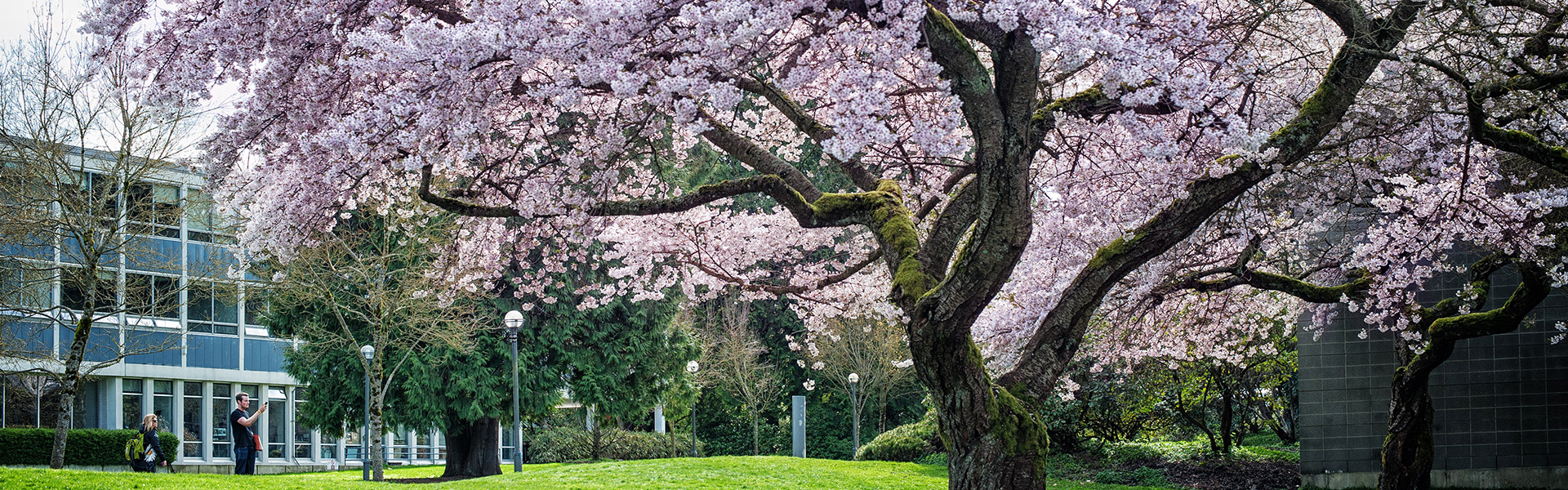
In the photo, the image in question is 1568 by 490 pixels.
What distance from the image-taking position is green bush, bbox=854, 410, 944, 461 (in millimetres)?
19531

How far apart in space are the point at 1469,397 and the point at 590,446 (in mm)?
19509

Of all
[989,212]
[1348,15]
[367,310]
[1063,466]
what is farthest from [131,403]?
[1348,15]

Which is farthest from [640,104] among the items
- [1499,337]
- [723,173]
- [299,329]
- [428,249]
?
[723,173]

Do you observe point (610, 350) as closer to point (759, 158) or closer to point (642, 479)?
point (642, 479)

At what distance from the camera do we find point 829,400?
33.7 meters

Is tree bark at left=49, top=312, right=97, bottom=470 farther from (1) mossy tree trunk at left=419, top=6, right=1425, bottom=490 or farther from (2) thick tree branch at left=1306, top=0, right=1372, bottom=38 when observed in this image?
(2) thick tree branch at left=1306, top=0, right=1372, bottom=38

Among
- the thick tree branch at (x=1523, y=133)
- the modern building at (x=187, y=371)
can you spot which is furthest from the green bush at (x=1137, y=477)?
the modern building at (x=187, y=371)

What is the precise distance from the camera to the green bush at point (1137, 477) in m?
15.1

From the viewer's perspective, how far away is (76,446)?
21125mm

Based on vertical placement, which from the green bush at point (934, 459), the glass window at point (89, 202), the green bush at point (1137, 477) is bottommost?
the green bush at point (934, 459)

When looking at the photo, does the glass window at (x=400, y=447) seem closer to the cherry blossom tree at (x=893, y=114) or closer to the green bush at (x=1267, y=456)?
the green bush at (x=1267, y=456)

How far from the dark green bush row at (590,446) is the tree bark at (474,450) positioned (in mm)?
6676

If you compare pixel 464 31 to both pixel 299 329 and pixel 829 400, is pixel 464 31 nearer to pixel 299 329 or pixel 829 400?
pixel 299 329

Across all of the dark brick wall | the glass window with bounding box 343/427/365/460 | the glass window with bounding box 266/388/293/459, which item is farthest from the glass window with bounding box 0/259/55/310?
the dark brick wall
